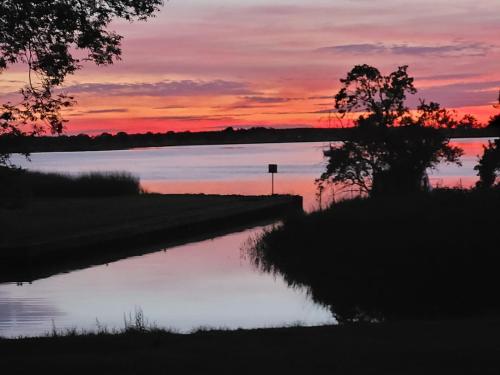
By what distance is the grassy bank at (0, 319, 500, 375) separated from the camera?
349 inches

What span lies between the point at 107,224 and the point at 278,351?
22.5 m

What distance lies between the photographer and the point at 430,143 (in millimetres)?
32812

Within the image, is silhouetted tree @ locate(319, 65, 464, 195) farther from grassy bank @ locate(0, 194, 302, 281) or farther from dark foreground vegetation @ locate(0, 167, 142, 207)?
dark foreground vegetation @ locate(0, 167, 142, 207)

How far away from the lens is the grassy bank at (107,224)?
82.4 feet

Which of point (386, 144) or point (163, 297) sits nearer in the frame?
point (163, 297)

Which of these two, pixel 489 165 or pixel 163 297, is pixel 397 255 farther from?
pixel 489 165

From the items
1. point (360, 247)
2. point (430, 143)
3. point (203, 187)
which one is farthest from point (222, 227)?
point (203, 187)

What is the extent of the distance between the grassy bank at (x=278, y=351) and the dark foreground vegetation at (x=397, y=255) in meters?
7.35

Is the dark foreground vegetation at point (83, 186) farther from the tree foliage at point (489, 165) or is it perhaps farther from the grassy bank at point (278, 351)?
the grassy bank at point (278, 351)

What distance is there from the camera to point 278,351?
984 centimetres

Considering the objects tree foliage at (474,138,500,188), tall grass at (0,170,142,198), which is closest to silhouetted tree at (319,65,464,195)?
tree foliage at (474,138,500,188)

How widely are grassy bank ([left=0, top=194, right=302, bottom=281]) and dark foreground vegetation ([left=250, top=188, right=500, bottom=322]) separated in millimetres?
4940

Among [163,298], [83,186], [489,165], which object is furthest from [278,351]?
[83,186]

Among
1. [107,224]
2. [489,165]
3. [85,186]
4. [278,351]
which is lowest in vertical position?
[107,224]
